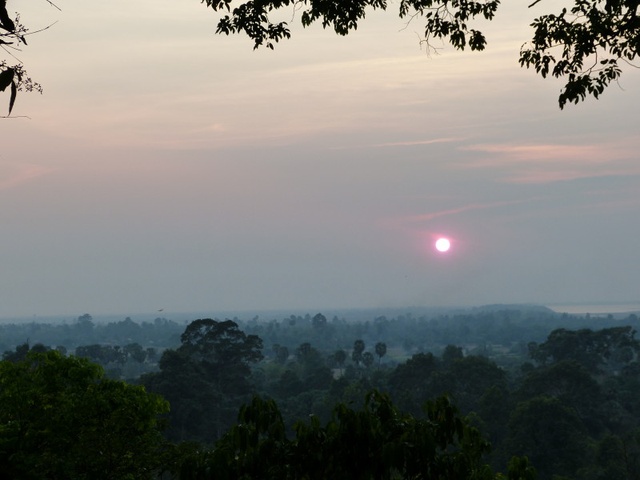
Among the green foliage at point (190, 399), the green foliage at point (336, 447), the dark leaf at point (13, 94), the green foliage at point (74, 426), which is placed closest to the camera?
the dark leaf at point (13, 94)

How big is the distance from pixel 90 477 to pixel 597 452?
42582 mm

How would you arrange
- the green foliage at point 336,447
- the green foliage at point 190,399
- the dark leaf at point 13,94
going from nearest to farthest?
1. the dark leaf at point 13,94
2. the green foliage at point 336,447
3. the green foliage at point 190,399

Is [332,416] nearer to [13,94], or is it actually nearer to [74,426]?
[13,94]

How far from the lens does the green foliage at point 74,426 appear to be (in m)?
25.2

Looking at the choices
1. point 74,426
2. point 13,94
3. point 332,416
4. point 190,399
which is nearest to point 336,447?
point 332,416

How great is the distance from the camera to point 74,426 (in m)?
25.9

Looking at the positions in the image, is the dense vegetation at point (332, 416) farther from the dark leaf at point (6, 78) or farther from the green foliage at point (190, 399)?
the dark leaf at point (6, 78)

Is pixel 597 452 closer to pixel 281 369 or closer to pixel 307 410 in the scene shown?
pixel 307 410

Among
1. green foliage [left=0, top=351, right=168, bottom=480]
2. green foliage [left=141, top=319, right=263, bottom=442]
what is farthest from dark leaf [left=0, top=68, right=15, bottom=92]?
green foliage [left=141, top=319, right=263, bottom=442]

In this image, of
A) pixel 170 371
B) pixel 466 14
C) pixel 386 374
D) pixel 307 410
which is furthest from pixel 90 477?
pixel 386 374

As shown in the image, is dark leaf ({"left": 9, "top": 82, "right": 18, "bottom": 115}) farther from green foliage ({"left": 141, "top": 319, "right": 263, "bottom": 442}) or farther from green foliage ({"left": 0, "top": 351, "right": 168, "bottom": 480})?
green foliage ({"left": 141, "top": 319, "right": 263, "bottom": 442})

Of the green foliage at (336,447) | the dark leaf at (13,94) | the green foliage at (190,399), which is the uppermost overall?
the dark leaf at (13,94)

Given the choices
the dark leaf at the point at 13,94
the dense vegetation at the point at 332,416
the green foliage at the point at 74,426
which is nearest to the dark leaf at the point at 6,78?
the dark leaf at the point at 13,94

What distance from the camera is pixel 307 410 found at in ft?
280
